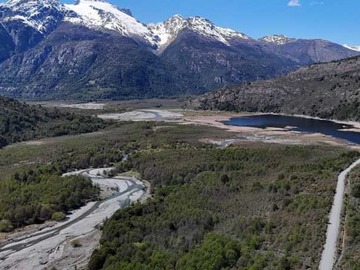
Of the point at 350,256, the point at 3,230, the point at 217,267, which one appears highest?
the point at 350,256

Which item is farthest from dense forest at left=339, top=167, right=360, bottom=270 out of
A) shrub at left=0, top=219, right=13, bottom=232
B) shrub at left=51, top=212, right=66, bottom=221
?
shrub at left=0, top=219, right=13, bottom=232

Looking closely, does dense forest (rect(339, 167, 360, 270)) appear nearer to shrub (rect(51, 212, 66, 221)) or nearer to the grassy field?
the grassy field

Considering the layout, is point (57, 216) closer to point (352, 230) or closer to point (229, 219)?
point (229, 219)

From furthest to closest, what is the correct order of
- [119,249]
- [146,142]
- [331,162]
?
1. [146,142]
2. [331,162]
3. [119,249]

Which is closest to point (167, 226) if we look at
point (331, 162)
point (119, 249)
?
point (119, 249)

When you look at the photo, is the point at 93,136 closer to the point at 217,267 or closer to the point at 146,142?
the point at 146,142

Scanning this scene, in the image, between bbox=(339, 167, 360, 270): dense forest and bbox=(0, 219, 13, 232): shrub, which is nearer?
bbox=(339, 167, 360, 270): dense forest

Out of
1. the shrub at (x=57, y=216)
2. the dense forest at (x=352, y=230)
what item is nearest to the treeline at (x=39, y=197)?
the shrub at (x=57, y=216)
